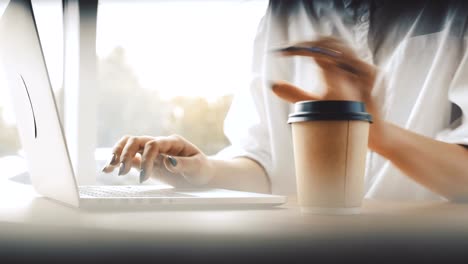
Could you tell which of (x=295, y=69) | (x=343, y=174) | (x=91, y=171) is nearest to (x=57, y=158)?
(x=343, y=174)

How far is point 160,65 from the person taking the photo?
14.7 ft

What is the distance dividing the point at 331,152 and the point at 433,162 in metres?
0.56

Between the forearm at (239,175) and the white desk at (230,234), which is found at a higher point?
the white desk at (230,234)

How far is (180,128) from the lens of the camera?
500cm

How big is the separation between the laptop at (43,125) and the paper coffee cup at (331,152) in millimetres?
101

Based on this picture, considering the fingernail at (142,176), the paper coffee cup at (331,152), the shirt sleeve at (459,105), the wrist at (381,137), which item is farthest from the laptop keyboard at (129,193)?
the shirt sleeve at (459,105)

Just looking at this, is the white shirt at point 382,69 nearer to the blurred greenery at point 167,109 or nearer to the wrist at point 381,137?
the wrist at point 381,137

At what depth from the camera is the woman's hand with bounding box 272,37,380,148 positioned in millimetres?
655

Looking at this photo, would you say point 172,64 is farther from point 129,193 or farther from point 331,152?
point 331,152

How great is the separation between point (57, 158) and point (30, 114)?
139mm

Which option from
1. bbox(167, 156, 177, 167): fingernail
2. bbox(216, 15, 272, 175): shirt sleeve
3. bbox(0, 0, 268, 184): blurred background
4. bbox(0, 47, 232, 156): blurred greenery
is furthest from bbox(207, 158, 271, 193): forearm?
bbox(0, 47, 232, 156): blurred greenery

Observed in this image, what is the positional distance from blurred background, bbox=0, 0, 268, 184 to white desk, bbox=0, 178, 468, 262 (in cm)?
95

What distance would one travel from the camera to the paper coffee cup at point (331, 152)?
595 millimetres

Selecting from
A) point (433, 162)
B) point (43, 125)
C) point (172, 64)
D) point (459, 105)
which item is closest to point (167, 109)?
point (172, 64)
